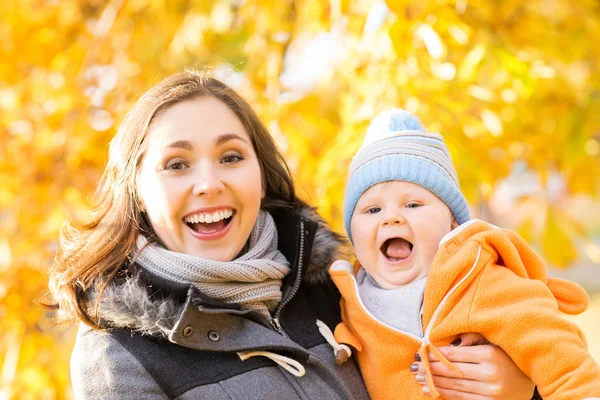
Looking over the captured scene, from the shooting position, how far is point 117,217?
195 cm

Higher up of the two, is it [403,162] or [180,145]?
[403,162]

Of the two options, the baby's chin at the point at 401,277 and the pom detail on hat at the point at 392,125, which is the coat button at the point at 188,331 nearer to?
the baby's chin at the point at 401,277

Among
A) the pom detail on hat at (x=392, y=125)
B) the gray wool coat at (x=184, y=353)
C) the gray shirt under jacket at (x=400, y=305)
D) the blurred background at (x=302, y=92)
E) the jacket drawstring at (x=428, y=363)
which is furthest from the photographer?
the blurred background at (x=302, y=92)

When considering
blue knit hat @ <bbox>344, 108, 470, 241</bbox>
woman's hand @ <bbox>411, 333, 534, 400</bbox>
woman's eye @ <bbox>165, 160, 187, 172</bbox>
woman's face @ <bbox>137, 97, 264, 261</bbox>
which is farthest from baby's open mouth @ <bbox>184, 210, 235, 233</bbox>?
woman's hand @ <bbox>411, 333, 534, 400</bbox>

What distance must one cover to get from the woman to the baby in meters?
0.10

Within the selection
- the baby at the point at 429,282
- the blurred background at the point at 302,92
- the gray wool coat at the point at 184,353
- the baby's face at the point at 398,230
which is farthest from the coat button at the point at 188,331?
the blurred background at the point at 302,92

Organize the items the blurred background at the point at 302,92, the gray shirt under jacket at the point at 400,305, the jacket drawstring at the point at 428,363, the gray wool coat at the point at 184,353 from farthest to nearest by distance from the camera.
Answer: the blurred background at the point at 302,92 → the gray shirt under jacket at the point at 400,305 → the jacket drawstring at the point at 428,363 → the gray wool coat at the point at 184,353

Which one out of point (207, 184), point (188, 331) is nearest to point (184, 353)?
point (188, 331)

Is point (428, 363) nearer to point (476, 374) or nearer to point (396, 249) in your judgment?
point (476, 374)

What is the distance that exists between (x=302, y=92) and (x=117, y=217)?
1.09 metres

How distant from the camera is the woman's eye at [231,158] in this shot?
1927mm

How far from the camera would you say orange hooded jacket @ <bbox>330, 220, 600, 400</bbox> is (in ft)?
5.58

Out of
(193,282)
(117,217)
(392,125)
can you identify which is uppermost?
(392,125)

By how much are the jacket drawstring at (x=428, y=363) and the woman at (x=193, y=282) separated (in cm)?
3
